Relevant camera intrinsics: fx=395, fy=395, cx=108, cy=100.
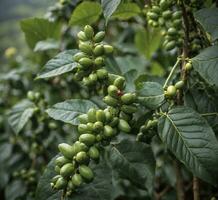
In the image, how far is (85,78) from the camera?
37.9 inches

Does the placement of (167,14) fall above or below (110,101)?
above

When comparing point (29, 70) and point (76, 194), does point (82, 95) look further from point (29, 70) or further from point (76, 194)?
point (76, 194)

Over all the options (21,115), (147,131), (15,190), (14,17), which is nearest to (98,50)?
(147,131)

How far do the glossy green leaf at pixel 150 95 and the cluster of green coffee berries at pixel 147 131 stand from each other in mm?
49

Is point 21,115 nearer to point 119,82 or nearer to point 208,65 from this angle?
point 119,82

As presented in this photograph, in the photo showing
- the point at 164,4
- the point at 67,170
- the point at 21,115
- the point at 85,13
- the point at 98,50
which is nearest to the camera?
the point at 67,170

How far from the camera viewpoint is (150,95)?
3.12ft

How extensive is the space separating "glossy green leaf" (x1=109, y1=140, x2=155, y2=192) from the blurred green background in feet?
9.43

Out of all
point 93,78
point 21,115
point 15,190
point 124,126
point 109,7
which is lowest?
A: point 15,190

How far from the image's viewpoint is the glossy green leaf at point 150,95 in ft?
3.10

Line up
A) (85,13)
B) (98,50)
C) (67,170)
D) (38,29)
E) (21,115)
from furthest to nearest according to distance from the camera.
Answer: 1. (38,29)
2. (21,115)
3. (85,13)
4. (98,50)
5. (67,170)

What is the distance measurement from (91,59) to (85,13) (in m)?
0.36

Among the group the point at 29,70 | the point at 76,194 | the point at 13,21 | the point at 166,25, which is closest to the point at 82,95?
the point at 29,70

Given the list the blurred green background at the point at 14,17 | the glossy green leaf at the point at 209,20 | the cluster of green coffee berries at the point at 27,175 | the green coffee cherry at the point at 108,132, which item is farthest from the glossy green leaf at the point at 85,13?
the blurred green background at the point at 14,17
